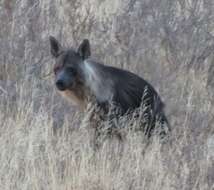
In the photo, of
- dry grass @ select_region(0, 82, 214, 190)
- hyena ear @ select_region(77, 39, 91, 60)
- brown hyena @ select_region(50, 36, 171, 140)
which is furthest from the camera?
hyena ear @ select_region(77, 39, 91, 60)

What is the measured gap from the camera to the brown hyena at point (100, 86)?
8.62 meters

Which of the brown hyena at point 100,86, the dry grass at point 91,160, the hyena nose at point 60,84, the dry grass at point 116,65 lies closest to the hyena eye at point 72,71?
the brown hyena at point 100,86

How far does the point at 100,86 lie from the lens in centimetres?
876

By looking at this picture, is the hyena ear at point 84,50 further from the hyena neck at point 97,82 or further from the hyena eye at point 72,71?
the hyena eye at point 72,71

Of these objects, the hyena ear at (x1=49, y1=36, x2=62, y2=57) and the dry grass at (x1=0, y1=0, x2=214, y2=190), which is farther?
the hyena ear at (x1=49, y1=36, x2=62, y2=57)

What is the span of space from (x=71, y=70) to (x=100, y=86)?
381 mm

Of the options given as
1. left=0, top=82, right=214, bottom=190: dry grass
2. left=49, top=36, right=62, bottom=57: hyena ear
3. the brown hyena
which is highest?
left=49, top=36, right=62, bottom=57: hyena ear

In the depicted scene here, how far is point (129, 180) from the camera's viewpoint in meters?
6.94

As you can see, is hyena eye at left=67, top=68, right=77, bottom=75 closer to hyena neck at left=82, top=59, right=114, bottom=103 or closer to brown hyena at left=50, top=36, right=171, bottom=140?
brown hyena at left=50, top=36, right=171, bottom=140

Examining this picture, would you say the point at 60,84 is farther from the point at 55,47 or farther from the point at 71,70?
the point at 55,47

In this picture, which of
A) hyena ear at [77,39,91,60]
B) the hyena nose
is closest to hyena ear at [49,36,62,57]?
hyena ear at [77,39,91,60]

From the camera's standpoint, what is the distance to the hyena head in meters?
8.52

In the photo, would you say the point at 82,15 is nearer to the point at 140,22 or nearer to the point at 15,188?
the point at 140,22

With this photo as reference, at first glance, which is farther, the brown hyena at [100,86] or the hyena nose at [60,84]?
the brown hyena at [100,86]
